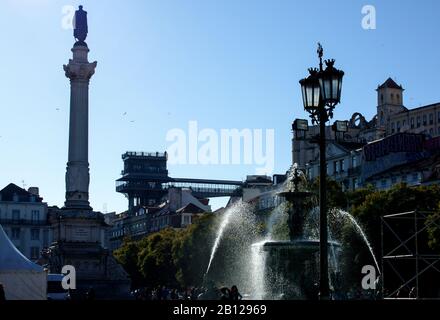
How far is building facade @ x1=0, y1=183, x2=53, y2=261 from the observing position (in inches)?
5630

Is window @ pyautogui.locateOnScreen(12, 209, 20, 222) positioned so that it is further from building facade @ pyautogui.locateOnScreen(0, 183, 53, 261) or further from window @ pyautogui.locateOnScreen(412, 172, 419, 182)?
window @ pyautogui.locateOnScreen(412, 172, 419, 182)

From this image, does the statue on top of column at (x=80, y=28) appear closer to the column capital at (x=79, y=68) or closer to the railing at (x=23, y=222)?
the column capital at (x=79, y=68)

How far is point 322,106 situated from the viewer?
22.4m

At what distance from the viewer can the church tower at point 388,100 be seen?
552ft

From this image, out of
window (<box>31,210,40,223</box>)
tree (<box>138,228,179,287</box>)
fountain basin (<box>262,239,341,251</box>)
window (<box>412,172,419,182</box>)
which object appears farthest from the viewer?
window (<box>31,210,40,223</box>)

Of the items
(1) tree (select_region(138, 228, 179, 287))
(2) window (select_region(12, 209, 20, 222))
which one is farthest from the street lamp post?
(2) window (select_region(12, 209, 20, 222))

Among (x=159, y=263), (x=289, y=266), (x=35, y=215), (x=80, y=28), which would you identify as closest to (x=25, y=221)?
(x=35, y=215)

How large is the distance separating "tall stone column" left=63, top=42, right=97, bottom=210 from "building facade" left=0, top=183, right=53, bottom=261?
212 feet

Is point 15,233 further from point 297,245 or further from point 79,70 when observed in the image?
point 297,245

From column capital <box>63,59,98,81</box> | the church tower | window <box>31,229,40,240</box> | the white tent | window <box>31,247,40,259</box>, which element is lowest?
the white tent

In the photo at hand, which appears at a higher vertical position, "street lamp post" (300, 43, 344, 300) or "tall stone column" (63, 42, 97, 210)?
"tall stone column" (63, 42, 97, 210)

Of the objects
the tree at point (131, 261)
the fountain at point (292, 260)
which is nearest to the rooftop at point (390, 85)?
the tree at point (131, 261)

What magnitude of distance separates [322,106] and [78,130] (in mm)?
58294
